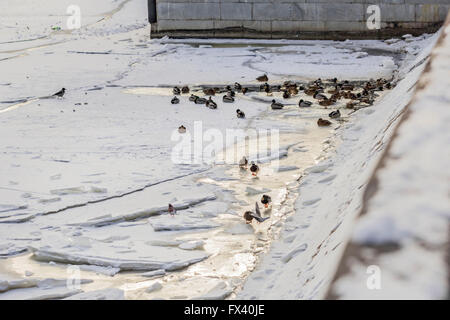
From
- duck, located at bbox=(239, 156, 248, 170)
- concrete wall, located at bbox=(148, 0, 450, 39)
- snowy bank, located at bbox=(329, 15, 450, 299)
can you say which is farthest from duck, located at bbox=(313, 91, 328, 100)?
snowy bank, located at bbox=(329, 15, 450, 299)

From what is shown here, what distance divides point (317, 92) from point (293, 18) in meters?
5.82

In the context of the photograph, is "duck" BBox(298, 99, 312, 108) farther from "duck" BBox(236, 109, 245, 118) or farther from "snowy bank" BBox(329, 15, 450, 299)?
"snowy bank" BBox(329, 15, 450, 299)

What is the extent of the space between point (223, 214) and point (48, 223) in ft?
4.18

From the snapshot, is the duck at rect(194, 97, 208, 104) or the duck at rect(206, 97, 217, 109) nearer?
the duck at rect(206, 97, 217, 109)

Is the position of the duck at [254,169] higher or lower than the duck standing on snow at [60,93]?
lower

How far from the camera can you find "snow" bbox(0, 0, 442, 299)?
4332mm

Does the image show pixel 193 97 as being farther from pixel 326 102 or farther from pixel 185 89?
pixel 326 102

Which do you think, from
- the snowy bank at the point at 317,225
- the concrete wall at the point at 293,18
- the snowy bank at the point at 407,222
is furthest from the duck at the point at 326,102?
the snowy bank at the point at 407,222

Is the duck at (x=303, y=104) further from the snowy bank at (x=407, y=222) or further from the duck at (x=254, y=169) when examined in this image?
the snowy bank at (x=407, y=222)

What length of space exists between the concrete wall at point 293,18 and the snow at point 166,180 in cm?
254

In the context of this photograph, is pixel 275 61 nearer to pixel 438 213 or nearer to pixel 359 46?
pixel 359 46

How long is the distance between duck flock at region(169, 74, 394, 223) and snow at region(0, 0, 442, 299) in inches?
6.6

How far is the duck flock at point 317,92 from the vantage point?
8.92 metres

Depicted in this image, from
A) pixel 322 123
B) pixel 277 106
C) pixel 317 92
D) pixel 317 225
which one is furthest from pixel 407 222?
pixel 317 92
